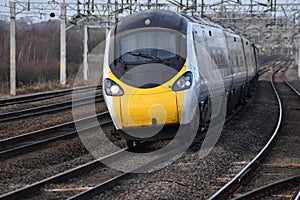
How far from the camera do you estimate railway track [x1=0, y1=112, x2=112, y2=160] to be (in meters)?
10.5

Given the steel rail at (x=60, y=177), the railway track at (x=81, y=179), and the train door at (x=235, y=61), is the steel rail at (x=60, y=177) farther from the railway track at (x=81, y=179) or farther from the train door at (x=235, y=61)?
the train door at (x=235, y=61)

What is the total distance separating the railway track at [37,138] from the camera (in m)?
10.5

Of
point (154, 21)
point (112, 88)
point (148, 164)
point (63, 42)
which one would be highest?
point (154, 21)

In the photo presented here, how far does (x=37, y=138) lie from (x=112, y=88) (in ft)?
11.3

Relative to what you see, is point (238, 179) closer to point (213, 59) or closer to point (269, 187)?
point (269, 187)

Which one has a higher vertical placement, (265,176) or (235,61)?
(235,61)

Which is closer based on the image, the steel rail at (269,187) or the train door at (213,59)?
the steel rail at (269,187)

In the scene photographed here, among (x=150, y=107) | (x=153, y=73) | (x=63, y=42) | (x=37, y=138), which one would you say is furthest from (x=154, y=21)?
(x=63, y=42)

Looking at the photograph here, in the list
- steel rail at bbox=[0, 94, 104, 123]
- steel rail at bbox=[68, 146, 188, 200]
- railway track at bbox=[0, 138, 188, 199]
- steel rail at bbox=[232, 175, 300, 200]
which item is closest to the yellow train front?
steel rail at bbox=[68, 146, 188, 200]

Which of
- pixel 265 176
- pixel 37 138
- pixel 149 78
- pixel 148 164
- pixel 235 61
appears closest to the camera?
pixel 265 176

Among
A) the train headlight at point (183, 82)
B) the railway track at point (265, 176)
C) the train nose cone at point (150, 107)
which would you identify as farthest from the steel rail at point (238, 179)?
the train headlight at point (183, 82)

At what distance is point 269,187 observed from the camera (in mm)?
7594

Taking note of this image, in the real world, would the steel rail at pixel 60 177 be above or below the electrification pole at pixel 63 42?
above

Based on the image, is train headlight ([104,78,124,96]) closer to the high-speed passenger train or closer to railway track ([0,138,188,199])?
the high-speed passenger train
